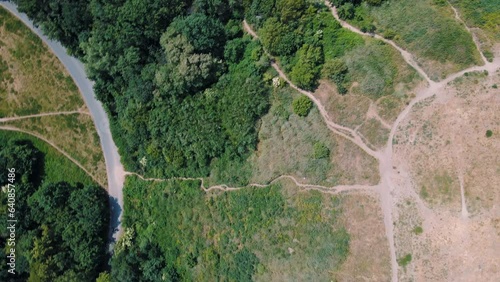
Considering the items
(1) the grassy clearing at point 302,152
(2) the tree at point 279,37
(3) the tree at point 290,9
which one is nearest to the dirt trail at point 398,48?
(3) the tree at point 290,9

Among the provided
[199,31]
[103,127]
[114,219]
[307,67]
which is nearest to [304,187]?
[307,67]

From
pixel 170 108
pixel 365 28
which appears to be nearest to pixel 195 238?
pixel 170 108

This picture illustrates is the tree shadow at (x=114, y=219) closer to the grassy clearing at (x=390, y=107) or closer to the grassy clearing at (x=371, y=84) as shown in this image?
the grassy clearing at (x=371, y=84)

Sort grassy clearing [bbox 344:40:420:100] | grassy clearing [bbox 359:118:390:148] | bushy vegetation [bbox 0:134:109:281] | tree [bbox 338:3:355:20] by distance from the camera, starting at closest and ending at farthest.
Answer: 1. grassy clearing [bbox 359:118:390:148]
2. grassy clearing [bbox 344:40:420:100]
3. tree [bbox 338:3:355:20]
4. bushy vegetation [bbox 0:134:109:281]

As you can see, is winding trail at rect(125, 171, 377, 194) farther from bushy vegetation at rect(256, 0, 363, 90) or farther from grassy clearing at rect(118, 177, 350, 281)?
bushy vegetation at rect(256, 0, 363, 90)

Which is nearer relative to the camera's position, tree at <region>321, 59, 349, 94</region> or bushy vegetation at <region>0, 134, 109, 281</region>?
tree at <region>321, 59, 349, 94</region>

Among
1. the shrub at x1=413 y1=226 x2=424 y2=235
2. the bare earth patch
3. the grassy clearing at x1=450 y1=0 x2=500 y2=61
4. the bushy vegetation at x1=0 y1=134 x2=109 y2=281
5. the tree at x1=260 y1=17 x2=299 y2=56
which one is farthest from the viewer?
the bushy vegetation at x1=0 y1=134 x2=109 y2=281

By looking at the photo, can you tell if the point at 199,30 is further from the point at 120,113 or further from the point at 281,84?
the point at 120,113

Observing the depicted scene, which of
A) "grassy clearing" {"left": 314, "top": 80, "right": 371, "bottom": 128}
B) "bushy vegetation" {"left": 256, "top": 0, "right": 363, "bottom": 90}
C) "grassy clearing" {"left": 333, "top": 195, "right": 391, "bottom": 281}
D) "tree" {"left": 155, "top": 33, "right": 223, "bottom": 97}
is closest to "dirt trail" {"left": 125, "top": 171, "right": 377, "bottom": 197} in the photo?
"grassy clearing" {"left": 333, "top": 195, "right": 391, "bottom": 281}
